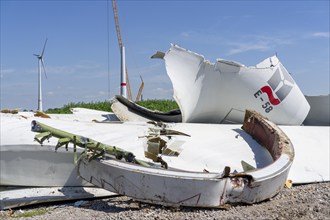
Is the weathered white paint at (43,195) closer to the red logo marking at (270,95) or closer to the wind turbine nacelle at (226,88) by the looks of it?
the wind turbine nacelle at (226,88)

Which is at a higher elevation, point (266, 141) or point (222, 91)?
point (222, 91)

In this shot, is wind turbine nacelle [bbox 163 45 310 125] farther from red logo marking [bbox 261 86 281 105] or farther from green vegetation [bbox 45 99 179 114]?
green vegetation [bbox 45 99 179 114]

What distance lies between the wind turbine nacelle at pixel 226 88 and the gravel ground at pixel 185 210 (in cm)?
277

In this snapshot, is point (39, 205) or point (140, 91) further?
point (140, 91)

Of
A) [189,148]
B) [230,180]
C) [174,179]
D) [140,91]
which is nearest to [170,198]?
[174,179]

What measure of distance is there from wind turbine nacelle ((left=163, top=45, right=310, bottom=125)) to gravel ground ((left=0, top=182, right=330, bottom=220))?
9.09 feet

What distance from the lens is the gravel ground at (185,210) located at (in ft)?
12.8

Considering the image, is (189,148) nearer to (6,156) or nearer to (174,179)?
(174,179)

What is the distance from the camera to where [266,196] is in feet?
14.4

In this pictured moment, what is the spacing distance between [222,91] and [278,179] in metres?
3.17

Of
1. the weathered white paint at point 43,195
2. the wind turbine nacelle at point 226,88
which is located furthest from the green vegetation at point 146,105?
the weathered white paint at point 43,195

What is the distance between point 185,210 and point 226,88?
3661mm

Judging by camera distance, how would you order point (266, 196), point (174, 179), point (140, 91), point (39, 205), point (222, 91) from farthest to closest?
point (140, 91) < point (222, 91) < point (39, 205) < point (266, 196) < point (174, 179)

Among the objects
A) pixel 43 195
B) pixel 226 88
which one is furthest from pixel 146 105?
pixel 43 195
